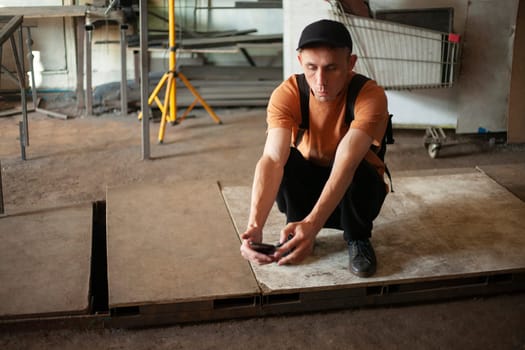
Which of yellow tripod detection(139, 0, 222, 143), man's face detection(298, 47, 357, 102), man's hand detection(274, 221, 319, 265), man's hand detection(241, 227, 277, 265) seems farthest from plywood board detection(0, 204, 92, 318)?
yellow tripod detection(139, 0, 222, 143)

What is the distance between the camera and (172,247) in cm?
302

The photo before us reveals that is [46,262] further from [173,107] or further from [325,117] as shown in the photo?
[173,107]

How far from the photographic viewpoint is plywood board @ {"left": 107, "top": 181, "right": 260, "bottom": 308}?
2.64m

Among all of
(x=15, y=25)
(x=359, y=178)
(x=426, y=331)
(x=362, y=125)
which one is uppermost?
(x=15, y=25)

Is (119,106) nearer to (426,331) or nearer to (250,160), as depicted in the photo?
(250,160)

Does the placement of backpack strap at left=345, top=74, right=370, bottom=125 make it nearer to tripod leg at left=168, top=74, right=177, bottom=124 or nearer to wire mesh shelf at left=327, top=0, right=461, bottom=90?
wire mesh shelf at left=327, top=0, right=461, bottom=90

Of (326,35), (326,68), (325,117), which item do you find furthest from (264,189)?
(326,35)

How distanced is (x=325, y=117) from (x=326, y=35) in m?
0.39

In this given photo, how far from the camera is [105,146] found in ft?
17.4

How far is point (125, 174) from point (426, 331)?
264cm

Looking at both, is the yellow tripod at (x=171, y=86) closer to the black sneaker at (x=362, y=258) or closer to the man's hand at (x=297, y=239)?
the black sneaker at (x=362, y=258)

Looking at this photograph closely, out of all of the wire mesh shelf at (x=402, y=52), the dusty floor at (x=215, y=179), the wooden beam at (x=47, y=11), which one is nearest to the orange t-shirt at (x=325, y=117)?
the dusty floor at (x=215, y=179)

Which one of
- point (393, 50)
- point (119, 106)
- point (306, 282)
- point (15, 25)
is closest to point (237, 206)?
point (306, 282)

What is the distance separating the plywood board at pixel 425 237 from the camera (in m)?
2.79
